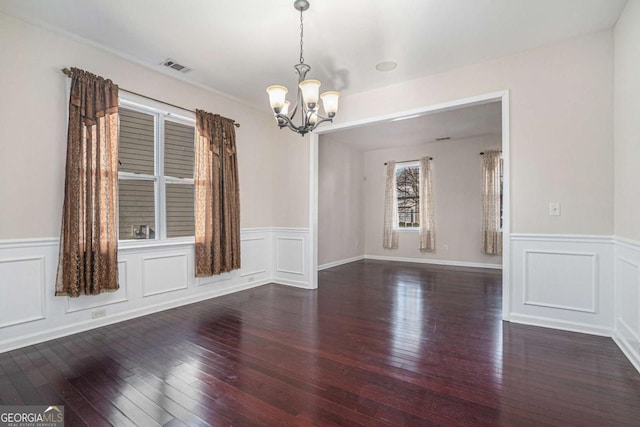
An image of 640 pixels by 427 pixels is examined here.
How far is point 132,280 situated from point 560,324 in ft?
15.5

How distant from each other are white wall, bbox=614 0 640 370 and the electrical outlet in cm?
488

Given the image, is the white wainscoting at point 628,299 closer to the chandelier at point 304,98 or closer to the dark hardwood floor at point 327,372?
the dark hardwood floor at point 327,372

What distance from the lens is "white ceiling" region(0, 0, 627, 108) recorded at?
268cm

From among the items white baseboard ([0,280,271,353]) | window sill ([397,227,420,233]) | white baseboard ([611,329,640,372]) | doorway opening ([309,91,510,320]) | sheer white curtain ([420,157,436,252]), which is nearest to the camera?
white baseboard ([611,329,640,372])

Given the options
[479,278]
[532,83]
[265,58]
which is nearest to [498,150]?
[479,278]

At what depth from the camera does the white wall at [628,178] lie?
2.47m

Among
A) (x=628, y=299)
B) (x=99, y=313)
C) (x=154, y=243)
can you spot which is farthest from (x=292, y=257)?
(x=628, y=299)

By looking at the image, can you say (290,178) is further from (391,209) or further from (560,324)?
(560,324)

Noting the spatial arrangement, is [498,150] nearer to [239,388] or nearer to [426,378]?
[426,378]

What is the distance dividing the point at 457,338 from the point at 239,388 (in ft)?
6.79

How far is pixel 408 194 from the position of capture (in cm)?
798

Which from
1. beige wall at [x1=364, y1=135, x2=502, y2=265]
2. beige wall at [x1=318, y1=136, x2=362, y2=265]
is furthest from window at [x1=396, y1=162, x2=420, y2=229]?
beige wall at [x1=318, y1=136, x2=362, y2=265]

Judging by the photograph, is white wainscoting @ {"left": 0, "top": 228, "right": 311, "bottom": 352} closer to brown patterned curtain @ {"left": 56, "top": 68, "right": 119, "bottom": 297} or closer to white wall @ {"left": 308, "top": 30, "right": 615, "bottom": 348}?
brown patterned curtain @ {"left": 56, "top": 68, "right": 119, "bottom": 297}

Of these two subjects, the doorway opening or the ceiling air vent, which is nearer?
the doorway opening
